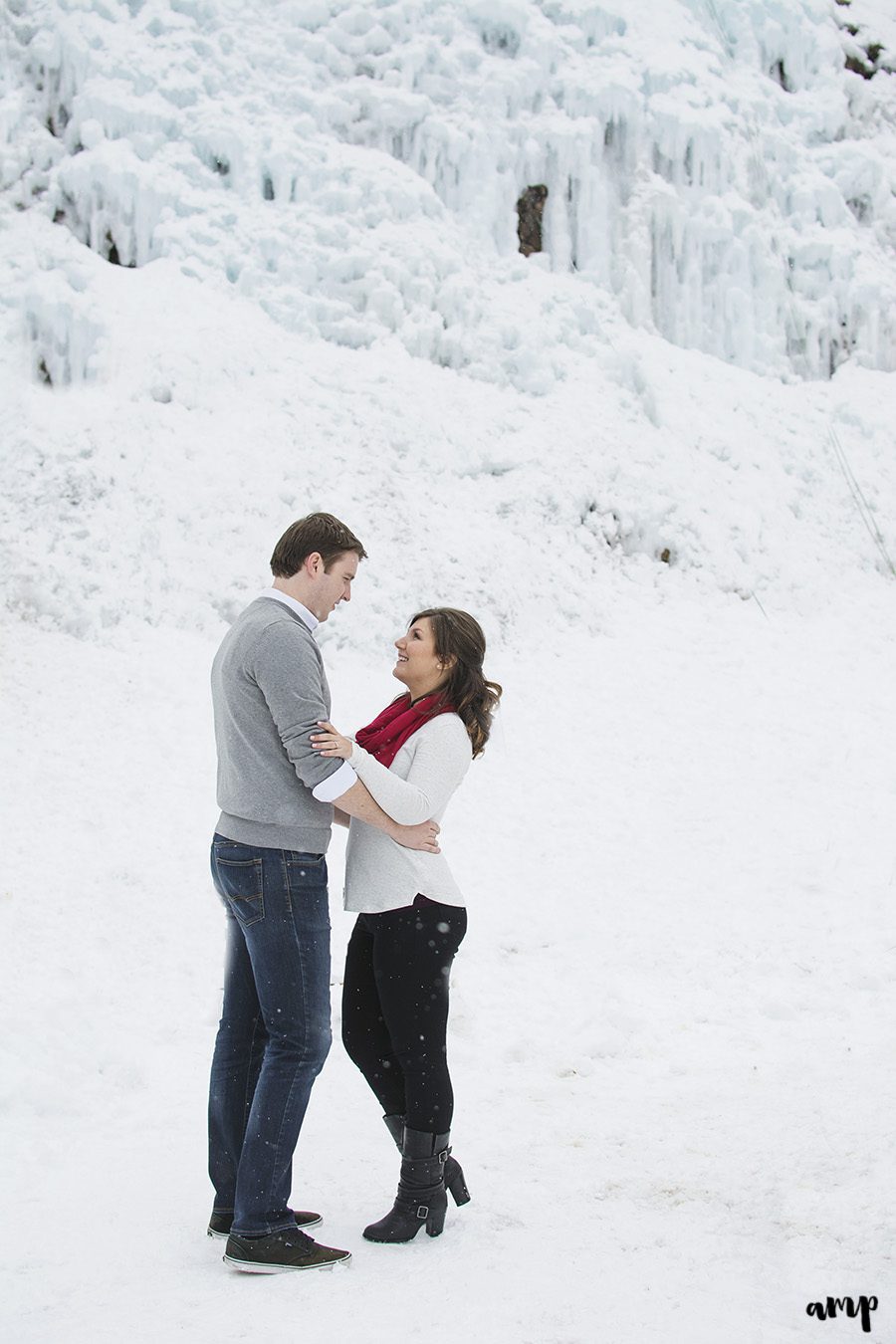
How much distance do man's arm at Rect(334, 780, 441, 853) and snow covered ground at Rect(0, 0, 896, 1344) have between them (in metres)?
1.20

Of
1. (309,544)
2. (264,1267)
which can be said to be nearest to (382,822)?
(309,544)

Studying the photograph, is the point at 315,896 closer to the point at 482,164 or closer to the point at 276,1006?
the point at 276,1006

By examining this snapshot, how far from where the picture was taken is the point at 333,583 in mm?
3305

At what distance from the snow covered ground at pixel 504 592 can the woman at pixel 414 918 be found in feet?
1.03

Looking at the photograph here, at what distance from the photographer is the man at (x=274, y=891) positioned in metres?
2.96

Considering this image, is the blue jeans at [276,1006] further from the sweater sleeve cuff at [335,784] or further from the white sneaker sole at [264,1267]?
the sweater sleeve cuff at [335,784]

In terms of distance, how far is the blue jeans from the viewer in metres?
2.95

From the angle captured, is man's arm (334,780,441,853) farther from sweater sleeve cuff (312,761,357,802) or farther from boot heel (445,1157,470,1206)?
boot heel (445,1157,470,1206)

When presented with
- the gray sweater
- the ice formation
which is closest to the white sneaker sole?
the gray sweater

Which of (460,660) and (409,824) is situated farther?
(460,660)

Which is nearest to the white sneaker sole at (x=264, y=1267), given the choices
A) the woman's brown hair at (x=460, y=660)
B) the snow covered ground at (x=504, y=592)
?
the snow covered ground at (x=504, y=592)

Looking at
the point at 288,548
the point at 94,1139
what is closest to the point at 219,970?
the point at 94,1139

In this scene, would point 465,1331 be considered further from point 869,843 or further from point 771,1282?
point 869,843

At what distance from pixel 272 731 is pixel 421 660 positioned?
23.7 inches
